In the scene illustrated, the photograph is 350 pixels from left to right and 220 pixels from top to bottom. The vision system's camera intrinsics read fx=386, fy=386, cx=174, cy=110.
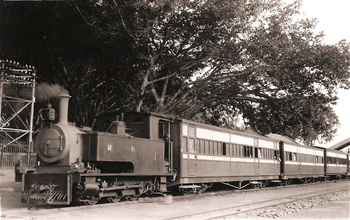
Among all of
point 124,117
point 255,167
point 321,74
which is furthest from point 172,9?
point 321,74

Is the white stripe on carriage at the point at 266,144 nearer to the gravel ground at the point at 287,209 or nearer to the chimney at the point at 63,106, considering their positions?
the gravel ground at the point at 287,209

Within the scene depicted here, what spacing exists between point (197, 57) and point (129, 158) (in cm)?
982

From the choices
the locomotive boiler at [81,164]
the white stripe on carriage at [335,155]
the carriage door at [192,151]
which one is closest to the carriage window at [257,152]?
the carriage door at [192,151]

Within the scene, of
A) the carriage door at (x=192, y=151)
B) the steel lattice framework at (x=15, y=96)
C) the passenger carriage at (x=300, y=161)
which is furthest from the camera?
the passenger carriage at (x=300, y=161)

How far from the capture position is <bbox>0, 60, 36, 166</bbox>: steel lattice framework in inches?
668

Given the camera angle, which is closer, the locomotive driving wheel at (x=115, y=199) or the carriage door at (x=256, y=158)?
the locomotive driving wheel at (x=115, y=199)

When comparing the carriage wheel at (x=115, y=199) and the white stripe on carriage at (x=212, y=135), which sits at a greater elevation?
the white stripe on carriage at (x=212, y=135)

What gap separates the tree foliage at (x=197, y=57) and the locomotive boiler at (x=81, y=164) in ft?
23.2

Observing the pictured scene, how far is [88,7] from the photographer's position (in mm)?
17828

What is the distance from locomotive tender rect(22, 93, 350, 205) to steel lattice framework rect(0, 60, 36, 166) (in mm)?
4490

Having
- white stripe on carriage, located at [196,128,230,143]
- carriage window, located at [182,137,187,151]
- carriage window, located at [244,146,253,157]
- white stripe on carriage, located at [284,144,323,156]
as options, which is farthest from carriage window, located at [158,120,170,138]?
white stripe on carriage, located at [284,144,323,156]

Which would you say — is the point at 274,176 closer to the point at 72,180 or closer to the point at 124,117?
the point at 124,117

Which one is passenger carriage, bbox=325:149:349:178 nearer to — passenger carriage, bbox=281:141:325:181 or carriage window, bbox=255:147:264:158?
passenger carriage, bbox=281:141:325:181

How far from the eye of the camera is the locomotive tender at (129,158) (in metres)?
9.59
